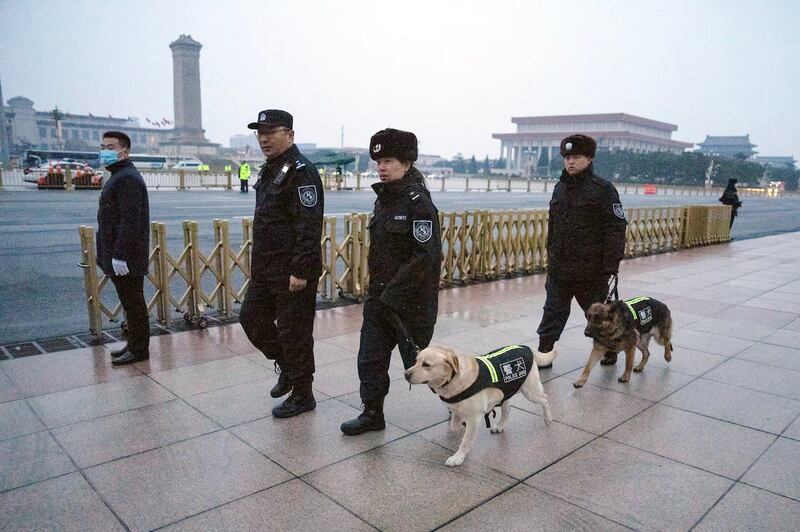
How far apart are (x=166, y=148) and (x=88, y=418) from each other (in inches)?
4021

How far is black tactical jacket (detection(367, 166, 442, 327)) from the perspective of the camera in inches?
137

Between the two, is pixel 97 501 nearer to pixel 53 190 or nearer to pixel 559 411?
pixel 559 411

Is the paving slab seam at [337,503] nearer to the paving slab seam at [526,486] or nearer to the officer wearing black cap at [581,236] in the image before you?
the paving slab seam at [526,486]

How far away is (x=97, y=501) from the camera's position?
2.96 m

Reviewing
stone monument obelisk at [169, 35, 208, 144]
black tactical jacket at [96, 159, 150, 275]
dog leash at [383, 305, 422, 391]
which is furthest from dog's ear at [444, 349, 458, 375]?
stone monument obelisk at [169, 35, 208, 144]

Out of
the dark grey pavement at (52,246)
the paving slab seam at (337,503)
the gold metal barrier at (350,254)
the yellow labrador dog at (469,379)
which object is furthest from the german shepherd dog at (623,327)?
the dark grey pavement at (52,246)

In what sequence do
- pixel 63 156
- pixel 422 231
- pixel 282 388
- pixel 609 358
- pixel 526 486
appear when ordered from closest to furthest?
pixel 526 486 < pixel 422 231 < pixel 282 388 < pixel 609 358 < pixel 63 156

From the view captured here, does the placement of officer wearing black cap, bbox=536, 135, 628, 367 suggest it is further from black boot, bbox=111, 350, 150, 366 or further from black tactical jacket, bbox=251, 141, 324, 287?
black boot, bbox=111, 350, 150, 366

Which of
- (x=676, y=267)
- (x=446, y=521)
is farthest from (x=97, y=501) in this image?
(x=676, y=267)

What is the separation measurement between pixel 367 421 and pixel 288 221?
4.75ft

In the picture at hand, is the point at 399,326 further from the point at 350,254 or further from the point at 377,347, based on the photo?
the point at 350,254

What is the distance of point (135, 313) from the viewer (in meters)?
5.03

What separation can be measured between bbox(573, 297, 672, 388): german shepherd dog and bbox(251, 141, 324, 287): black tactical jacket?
2.30 m

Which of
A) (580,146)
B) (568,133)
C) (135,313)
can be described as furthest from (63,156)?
(568,133)
